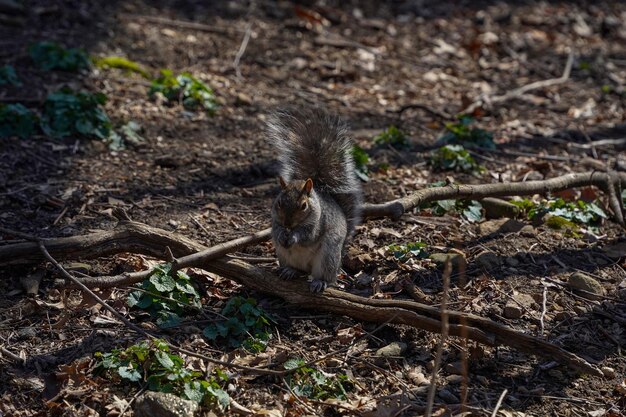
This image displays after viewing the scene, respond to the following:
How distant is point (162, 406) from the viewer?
3.19 m

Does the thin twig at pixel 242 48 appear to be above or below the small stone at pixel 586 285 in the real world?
below

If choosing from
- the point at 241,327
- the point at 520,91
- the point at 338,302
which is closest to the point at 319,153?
the point at 338,302

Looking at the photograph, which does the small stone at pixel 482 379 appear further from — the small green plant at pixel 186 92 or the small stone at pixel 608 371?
the small green plant at pixel 186 92

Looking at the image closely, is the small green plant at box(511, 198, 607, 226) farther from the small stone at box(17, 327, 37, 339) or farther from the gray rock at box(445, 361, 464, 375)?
the small stone at box(17, 327, 37, 339)

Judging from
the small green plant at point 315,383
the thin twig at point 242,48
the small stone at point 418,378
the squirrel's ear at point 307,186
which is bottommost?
the thin twig at point 242,48

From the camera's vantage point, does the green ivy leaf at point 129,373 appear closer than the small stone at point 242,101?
Yes

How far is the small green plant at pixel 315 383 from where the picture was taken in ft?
11.5

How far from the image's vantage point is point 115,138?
5.78 m

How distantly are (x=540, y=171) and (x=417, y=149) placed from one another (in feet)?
3.07

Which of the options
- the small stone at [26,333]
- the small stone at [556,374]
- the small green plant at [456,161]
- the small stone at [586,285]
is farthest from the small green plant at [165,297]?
the small green plant at [456,161]

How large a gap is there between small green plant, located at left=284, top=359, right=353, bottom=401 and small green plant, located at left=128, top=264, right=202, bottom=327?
64cm

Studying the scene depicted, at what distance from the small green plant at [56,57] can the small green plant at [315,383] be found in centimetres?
404

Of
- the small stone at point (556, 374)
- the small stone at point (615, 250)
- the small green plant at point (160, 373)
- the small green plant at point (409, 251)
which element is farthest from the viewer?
the small stone at point (615, 250)

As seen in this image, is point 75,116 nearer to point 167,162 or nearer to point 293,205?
point 167,162
